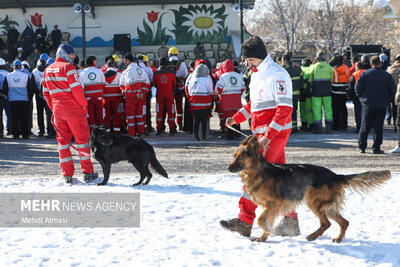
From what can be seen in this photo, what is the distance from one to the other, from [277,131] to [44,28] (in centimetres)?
2899

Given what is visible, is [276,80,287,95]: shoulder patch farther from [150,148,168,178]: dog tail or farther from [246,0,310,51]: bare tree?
[246,0,310,51]: bare tree

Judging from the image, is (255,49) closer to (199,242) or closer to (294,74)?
(199,242)

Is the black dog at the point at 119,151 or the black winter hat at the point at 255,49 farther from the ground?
the black winter hat at the point at 255,49

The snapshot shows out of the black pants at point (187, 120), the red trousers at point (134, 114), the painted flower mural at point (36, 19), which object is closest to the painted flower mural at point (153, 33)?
the painted flower mural at point (36, 19)

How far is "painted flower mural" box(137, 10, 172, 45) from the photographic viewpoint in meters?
31.5

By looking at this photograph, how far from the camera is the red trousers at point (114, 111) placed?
13586 mm

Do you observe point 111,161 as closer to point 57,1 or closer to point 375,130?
point 375,130

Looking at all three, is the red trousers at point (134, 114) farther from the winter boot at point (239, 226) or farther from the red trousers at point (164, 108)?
the winter boot at point (239, 226)

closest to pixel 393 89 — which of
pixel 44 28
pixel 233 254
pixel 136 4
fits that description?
pixel 233 254

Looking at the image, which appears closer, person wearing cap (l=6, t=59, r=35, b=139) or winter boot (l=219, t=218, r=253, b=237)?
winter boot (l=219, t=218, r=253, b=237)

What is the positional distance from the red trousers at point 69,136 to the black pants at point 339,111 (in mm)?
8668

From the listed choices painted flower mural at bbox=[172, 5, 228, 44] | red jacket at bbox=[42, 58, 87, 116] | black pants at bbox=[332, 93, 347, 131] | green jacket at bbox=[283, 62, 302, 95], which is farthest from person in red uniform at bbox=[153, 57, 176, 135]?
painted flower mural at bbox=[172, 5, 228, 44]

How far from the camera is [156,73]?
45.4ft

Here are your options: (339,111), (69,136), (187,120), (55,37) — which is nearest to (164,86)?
(187,120)
